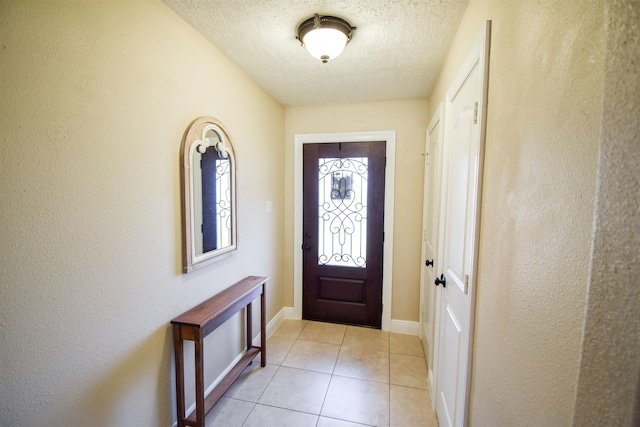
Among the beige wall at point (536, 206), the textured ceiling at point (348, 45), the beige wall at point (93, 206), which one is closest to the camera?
the beige wall at point (536, 206)

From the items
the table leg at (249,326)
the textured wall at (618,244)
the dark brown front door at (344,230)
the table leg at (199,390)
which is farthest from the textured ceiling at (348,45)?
the table leg at (249,326)

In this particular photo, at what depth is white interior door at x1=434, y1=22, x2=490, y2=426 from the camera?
3.66 feet

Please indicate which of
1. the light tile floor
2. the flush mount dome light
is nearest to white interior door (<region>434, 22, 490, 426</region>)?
the light tile floor

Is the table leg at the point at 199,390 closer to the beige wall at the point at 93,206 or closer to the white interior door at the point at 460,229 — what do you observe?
the beige wall at the point at 93,206

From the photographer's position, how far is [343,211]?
2857 millimetres

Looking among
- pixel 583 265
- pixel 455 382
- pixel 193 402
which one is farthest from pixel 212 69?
pixel 455 382

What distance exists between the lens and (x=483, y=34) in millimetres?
1067

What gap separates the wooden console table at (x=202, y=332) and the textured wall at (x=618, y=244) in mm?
1529

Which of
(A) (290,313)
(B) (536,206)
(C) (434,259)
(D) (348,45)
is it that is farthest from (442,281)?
(A) (290,313)

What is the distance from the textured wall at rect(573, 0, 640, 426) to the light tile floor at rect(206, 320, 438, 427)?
167 cm

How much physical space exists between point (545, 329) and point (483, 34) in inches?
43.6

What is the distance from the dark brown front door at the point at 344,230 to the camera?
278 cm

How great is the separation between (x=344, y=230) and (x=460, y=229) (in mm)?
1584

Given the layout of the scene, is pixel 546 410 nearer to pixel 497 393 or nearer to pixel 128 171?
pixel 497 393
